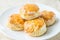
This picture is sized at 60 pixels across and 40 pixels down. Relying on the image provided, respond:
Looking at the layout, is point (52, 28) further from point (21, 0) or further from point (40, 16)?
point (21, 0)

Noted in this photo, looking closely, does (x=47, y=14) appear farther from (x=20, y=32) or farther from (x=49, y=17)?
(x=20, y=32)

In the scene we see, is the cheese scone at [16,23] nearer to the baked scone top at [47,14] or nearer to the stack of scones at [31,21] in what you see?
the stack of scones at [31,21]

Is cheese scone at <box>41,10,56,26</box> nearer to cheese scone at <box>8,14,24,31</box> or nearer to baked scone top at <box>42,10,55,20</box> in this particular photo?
baked scone top at <box>42,10,55,20</box>

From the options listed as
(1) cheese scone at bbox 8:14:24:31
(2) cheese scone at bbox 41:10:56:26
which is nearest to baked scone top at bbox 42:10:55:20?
(2) cheese scone at bbox 41:10:56:26

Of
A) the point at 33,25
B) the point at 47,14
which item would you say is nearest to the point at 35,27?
the point at 33,25

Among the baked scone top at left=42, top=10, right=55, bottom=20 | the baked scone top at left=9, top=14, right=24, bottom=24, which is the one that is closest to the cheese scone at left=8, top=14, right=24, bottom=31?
the baked scone top at left=9, top=14, right=24, bottom=24

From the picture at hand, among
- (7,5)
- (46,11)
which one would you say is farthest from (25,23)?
(7,5)

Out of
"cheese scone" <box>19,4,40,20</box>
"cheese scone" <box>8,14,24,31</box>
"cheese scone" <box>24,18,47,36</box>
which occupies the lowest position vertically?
"cheese scone" <box>24,18,47,36</box>

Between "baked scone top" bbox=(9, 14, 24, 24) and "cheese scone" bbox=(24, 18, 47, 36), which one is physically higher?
"baked scone top" bbox=(9, 14, 24, 24)
